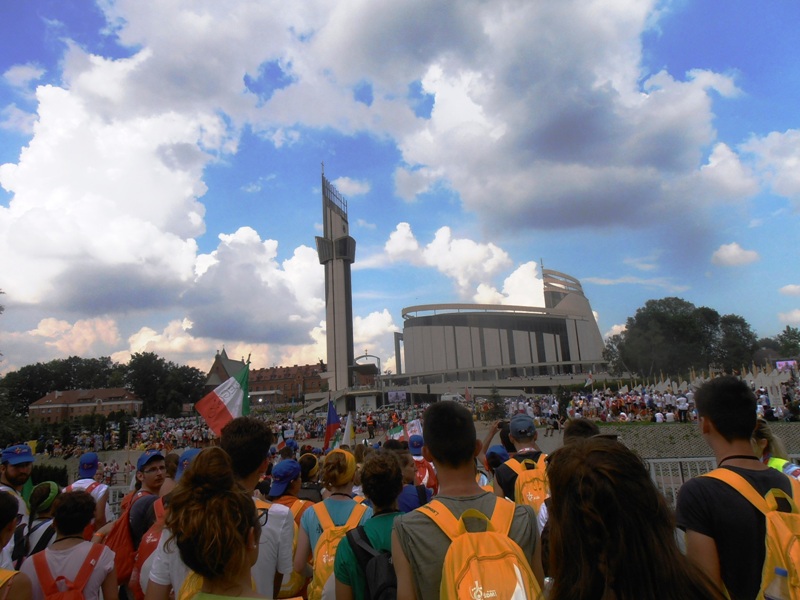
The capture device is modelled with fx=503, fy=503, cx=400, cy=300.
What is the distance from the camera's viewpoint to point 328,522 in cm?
328

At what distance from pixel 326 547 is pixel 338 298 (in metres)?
78.3

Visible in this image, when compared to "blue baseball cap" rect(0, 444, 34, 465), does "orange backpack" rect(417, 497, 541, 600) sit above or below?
below

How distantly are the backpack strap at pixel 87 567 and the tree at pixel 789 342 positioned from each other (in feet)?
330

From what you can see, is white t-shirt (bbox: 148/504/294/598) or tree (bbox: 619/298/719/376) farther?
tree (bbox: 619/298/719/376)

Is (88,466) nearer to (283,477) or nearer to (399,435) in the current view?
(283,477)

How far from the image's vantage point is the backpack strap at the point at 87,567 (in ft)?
9.90

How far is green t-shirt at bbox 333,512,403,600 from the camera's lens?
2566 mm

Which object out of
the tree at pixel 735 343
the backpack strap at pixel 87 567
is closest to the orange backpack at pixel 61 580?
the backpack strap at pixel 87 567

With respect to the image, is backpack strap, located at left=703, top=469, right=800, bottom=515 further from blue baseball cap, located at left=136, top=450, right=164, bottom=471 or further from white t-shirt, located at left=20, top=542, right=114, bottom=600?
blue baseball cap, located at left=136, top=450, right=164, bottom=471

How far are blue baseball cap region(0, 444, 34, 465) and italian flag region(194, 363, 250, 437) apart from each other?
246 cm

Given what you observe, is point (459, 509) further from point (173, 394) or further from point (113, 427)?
point (173, 394)

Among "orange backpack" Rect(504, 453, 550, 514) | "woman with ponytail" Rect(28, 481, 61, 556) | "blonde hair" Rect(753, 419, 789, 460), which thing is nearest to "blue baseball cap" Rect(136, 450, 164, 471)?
"woman with ponytail" Rect(28, 481, 61, 556)

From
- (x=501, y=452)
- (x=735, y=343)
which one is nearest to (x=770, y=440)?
(x=501, y=452)

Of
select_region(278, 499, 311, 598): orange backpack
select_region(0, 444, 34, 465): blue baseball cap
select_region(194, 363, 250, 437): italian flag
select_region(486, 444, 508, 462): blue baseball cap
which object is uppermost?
select_region(194, 363, 250, 437): italian flag
